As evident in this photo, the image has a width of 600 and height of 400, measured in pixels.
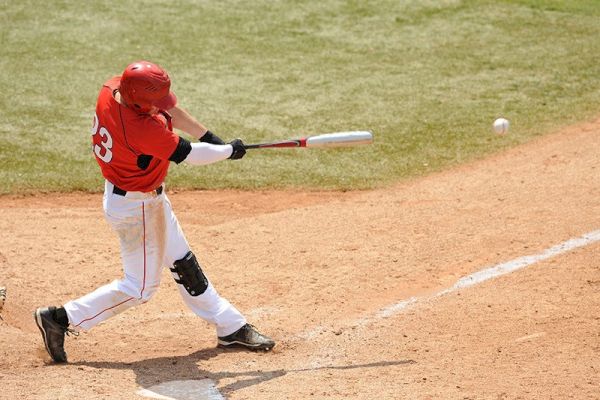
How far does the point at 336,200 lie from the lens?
10000 millimetres

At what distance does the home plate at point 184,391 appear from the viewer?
6.11 m

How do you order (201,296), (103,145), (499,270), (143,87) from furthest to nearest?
(499,270)
(201,296)
(103,145)
(143,87)

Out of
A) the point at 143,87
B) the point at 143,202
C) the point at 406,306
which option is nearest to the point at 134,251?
the point at 143,202

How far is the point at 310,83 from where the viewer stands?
12984 mm

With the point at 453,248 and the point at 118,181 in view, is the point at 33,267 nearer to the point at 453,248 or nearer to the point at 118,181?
the point at 118,181

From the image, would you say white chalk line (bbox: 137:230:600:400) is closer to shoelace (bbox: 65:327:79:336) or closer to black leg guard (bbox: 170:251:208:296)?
black leg guard (bbox: 170:251:208:296)

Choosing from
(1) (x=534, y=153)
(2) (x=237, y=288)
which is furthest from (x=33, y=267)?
(1) (x=534, y=153)

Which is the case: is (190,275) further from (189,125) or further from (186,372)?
(189,125)

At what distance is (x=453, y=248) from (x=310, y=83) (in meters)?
4.98

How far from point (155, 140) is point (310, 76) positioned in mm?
7155

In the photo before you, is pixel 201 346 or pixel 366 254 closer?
pixel 201 346

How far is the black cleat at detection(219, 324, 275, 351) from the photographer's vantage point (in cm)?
696

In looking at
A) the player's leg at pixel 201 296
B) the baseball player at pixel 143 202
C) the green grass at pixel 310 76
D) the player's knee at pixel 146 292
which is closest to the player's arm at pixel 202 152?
the baseball player at pixel 143 202

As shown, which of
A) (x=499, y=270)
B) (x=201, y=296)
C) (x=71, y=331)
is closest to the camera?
(x=71, y=331)
